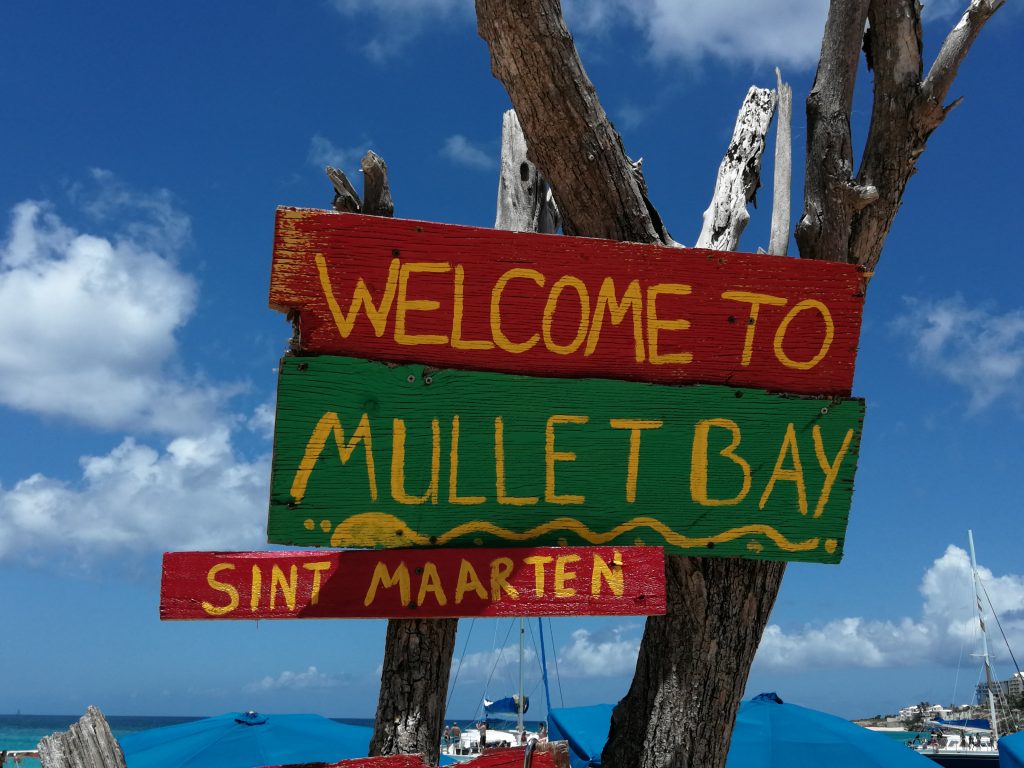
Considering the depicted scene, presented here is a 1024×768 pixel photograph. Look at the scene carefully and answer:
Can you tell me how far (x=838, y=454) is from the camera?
308 centimetres

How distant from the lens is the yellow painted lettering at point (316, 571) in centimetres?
276

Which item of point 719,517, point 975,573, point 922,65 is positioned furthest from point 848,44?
point 975,573

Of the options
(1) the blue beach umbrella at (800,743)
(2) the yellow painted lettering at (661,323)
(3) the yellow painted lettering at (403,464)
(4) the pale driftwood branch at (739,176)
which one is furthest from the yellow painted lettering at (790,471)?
(1) the blue beach umbrella at (800,743)

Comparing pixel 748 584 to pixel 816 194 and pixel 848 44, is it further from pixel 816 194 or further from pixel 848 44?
pixel 848 44

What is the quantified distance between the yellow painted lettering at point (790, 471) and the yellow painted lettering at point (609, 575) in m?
0.55

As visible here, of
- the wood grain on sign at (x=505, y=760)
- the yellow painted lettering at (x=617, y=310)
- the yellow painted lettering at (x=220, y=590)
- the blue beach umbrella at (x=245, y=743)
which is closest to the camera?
the wood grain on sign at (x=505, y=760)

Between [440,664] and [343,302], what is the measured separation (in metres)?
1.38

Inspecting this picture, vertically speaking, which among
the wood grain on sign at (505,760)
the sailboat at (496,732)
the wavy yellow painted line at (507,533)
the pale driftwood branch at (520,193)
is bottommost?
the sailboat at (496,732)

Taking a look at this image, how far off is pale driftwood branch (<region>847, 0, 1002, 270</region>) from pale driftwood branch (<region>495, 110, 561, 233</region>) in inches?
55.2

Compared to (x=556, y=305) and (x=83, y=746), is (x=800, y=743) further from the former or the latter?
(x=83, y=746)

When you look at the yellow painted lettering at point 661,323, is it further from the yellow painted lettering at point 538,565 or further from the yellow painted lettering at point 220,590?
the yellow painted lettering at point 220,590

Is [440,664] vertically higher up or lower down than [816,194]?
lower down

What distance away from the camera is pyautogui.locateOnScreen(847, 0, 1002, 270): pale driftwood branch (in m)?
4.20

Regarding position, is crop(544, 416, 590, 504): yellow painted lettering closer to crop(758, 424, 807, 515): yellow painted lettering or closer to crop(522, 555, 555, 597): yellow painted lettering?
crop(522, 555, 555, 597): yellow painted lettering
